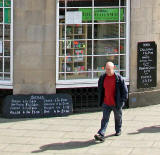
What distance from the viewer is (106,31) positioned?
1194cm

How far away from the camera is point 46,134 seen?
9523 millimetres

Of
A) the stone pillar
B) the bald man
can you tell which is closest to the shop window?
the stone pillar

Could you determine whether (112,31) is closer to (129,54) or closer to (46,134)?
(129,54)

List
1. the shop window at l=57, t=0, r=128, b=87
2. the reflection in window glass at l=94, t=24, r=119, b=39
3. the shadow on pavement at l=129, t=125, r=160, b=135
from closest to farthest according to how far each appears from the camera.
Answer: the shadow on pavement at l=129, t=125, r=160, b=135, the shop window at l=57, t=0, r=128, b=87, the reflection in window glass at l=94, t=24, r=119, b=39

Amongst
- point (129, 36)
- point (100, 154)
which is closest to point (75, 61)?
point (129, 36)

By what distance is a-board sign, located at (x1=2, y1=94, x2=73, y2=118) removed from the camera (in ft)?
36.8

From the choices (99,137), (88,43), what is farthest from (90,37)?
(99,137)

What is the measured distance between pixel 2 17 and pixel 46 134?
3.59m

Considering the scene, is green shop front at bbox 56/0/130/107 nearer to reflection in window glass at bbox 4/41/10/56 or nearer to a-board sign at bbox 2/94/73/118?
a-board sign at bbox 2/94/73/118

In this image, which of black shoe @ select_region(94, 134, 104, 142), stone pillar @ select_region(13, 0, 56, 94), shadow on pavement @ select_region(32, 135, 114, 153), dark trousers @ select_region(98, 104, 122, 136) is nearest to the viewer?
shadow on pavement @ select_region(32, 135, 114, 153)

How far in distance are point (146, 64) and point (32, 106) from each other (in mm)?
3227

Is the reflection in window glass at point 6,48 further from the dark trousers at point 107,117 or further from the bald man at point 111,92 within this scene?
the dark trousers at point 107,117

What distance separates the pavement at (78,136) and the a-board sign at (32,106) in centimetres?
21

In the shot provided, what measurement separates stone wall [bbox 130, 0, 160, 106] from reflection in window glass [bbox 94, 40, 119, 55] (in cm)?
42
